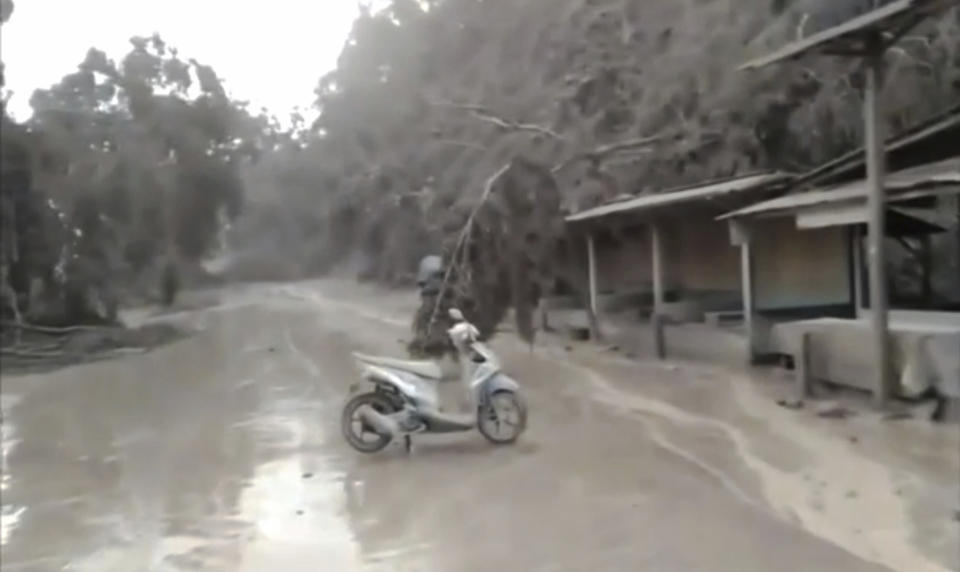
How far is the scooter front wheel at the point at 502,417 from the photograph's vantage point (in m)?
11.1

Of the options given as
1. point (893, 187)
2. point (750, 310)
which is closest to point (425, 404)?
point (893, 187)

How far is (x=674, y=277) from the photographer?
76.3 ft

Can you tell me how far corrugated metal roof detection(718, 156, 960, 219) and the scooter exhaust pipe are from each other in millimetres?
5390

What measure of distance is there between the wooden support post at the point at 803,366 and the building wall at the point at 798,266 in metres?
4.67

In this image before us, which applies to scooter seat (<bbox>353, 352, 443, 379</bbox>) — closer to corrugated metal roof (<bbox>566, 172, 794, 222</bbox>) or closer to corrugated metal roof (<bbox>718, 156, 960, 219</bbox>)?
corrugated metal roof (<bbox>718, 156, 960, 219</bbox>)

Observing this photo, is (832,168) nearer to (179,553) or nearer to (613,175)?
(613,175)

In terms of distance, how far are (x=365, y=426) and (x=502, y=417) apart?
132cm

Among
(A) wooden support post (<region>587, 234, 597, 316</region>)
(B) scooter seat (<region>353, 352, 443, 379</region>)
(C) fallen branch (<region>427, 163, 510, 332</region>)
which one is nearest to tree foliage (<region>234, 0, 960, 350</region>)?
(C) fallen branch (<region>427, 163, 510, 332</region>)

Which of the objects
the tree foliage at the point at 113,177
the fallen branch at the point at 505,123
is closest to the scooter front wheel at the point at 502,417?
the fallen branch at the point at 505,123

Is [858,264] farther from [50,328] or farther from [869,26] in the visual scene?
[50,328]

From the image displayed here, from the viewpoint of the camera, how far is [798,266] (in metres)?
18.6

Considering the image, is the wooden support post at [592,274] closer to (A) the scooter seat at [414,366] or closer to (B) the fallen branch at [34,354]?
(A) the scooter seat at [414,366]

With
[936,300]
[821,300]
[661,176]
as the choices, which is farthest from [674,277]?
[936,300]

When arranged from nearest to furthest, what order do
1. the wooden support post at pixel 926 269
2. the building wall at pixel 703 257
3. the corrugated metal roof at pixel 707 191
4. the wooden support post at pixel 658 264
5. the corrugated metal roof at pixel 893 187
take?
the corrugated metal roof at pixel 893 187
the corrugated metal roof at pixel 707 191
the wooden support post at pixel 926 269
the wooden support post at pixel 658 264
the building wall at pixel 703 257
